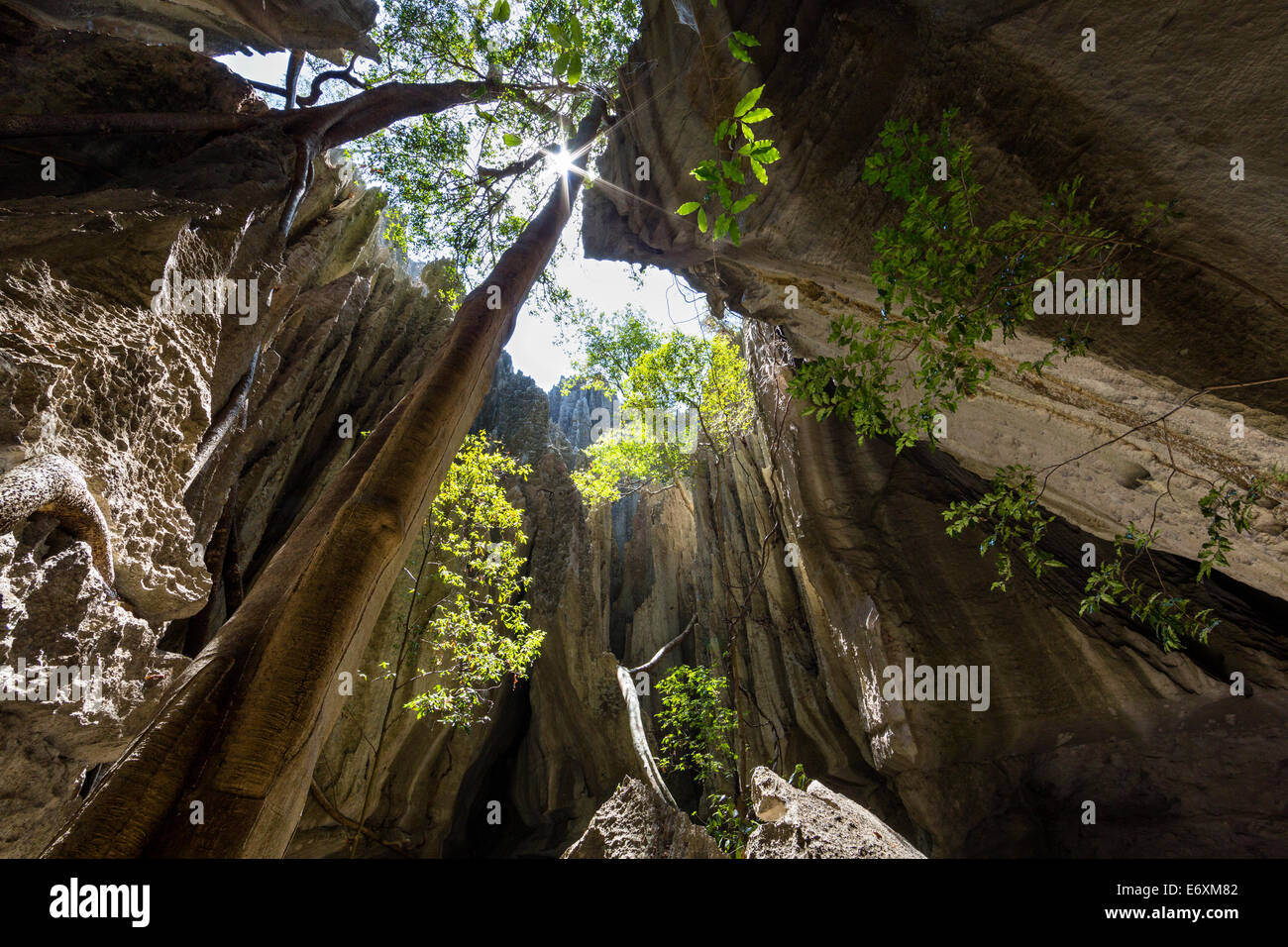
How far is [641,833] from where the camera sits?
13.3 ft

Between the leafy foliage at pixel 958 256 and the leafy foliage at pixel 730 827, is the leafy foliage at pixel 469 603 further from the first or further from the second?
the leafy foliage at pixel 958 256

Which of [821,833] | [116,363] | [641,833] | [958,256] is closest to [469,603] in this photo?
[641,833]

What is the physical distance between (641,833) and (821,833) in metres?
1.32

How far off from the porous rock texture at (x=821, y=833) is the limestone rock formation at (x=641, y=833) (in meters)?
0.45

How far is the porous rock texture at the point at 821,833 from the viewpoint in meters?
3.76

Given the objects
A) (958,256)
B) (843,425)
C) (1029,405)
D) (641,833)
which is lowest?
(641,833)

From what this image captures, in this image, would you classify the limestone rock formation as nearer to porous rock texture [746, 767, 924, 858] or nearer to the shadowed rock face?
the shadowed rock face

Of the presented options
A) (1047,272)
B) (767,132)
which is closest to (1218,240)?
(1047,272)

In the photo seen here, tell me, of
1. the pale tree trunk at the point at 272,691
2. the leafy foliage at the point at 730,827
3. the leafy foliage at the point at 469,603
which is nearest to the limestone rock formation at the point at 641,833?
the pale tree trunk at the point at 272,691

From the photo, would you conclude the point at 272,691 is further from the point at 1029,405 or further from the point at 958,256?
the point at 1029,405
